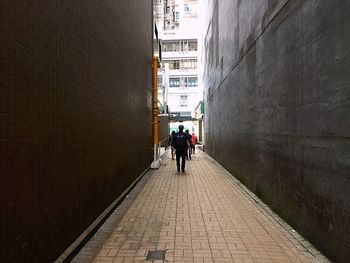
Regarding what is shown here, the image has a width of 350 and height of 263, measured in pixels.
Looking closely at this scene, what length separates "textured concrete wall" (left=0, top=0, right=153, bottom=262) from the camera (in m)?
3.19

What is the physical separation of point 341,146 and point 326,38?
4.47ft

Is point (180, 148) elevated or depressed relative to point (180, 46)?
depressed

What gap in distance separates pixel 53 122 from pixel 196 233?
9.55 feet

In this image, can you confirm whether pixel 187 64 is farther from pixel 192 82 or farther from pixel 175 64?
pixel 192 82

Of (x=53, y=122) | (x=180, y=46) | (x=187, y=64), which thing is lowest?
(x=53, y=122)

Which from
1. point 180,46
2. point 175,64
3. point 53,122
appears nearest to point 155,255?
point 53,122

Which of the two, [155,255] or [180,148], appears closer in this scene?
[155,255]

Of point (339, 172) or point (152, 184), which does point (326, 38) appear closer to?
point (339, 172)

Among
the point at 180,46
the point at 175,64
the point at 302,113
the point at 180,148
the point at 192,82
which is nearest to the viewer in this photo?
the point at 302,113

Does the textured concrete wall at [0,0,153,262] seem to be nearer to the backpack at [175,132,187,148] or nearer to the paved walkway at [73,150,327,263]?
the paved walkway at [73,150,327,263]

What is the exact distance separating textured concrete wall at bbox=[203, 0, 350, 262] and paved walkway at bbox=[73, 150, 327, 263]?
15.0 inches

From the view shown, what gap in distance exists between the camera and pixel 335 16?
4.34m

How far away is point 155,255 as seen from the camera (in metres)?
4.82

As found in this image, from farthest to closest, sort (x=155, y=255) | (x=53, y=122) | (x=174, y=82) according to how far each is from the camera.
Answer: (x=174, y=82) → (x=155, y=255) → (x=53, y=122)
